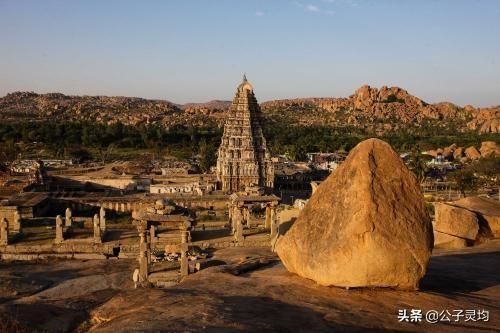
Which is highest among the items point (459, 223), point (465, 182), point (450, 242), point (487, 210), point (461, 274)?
point (487, 210)

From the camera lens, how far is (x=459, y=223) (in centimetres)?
1642

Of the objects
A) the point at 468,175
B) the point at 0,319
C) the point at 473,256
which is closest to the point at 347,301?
the point at 0,319

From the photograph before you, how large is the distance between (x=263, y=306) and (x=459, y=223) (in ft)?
34.7

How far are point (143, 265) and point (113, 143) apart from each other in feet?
236

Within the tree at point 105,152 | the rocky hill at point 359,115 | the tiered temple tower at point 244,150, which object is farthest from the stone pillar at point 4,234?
the rocky hill at point 359,115

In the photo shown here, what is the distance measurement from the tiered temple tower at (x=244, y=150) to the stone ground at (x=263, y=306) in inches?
1310

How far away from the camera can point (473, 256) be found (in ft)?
44.9

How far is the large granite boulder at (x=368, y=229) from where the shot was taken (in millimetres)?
8875

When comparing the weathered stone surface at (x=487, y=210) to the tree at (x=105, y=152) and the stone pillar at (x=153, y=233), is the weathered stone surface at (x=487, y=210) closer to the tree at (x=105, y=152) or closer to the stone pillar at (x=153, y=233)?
the stone pillar at (x=153, y=233)

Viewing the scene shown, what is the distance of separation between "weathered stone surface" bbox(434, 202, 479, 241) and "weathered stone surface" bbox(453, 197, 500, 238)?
75 centimetres

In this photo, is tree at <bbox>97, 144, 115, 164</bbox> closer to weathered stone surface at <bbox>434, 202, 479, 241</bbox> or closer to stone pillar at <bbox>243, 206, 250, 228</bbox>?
stone pillar at <bbox>243, 206, 250, 228</bbox>

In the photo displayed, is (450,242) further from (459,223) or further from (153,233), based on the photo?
(153,233)

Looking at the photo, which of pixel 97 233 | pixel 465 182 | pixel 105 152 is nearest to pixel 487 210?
pixel 97 233

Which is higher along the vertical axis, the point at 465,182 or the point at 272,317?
the point at 272,317
